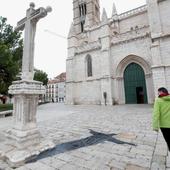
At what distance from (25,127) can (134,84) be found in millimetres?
15060

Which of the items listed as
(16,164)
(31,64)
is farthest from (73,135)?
(31,64)

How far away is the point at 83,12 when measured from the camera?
31.5 metres

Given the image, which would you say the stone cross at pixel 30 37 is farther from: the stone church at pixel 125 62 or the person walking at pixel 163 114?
the stone church at pixel 125 62

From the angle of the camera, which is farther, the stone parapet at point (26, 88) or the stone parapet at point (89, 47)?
the stone parapet at point (89, 47)

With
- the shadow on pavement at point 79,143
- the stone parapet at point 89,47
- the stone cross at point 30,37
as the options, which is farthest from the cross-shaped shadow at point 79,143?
the stone parapet at point 89,47

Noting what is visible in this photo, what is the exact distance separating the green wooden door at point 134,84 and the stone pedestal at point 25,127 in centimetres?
1459

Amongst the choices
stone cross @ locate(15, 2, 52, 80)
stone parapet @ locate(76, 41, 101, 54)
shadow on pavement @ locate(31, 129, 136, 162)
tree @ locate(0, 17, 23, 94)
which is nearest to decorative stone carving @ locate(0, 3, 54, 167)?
stone cross @ locate(15, 2, 52, 80)

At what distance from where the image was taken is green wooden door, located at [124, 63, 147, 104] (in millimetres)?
15588

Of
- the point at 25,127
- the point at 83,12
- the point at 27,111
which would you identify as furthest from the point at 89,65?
the point at 83,12

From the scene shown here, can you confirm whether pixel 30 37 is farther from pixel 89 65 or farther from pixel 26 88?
pixel 89 65

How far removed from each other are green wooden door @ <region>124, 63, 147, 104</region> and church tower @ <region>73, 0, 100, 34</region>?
18082 millimetres

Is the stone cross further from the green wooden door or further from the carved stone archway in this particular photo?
the green wooden door

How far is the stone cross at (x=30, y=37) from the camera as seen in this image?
3273 millimetres

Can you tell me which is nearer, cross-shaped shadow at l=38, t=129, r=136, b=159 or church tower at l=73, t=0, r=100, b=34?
cross-shaped shadow at l=38, t=129, r=136, b=159
